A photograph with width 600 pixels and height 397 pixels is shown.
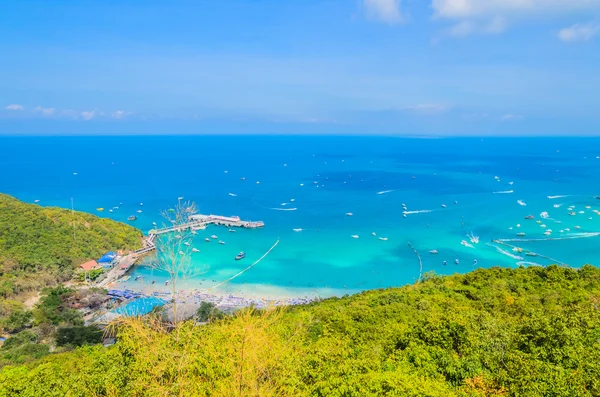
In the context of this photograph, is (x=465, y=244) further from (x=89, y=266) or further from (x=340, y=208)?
(x=89, y=266)

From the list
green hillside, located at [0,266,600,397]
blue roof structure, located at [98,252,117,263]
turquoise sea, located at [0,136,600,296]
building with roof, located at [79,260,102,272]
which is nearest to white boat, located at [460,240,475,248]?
turquoise sea, located at [0,136,600,296]

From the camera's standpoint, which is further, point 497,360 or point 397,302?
→ point 397,302

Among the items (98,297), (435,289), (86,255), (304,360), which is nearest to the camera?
(304,360)

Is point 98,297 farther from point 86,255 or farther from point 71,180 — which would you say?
point 71,180

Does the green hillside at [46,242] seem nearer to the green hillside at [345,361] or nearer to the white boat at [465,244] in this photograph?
the green hillside at [345,361]

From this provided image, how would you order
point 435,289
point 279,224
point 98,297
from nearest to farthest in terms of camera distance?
point 435,289
point 98,297
point 279,224

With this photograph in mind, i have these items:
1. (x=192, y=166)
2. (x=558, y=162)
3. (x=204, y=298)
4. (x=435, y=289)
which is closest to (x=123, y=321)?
(x=435, y=289)

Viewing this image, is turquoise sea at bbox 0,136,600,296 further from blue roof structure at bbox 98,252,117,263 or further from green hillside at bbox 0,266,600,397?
green hillside at bbox 0,266,600,397

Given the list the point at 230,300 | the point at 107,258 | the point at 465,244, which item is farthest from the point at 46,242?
the point at 465,244
